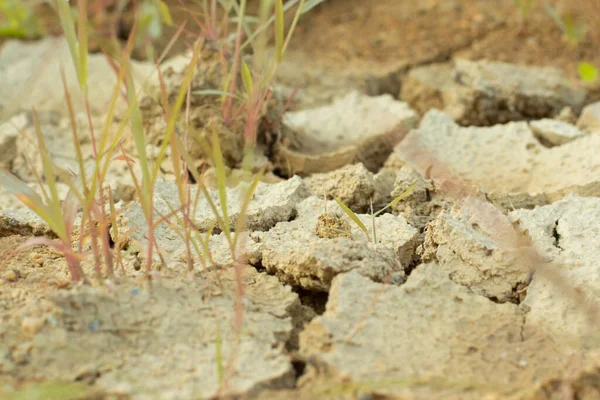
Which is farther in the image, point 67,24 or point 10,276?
point 10,276

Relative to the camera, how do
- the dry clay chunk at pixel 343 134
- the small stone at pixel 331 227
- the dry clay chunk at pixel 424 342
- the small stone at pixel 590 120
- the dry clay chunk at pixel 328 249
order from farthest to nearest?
the small stone at pixel 590 120 < the dry clay chunk at pixel 343 134 < the small stone at pixel 331 227 < the dry clay chunk at pixel 328 249 < the dry clay chunk at pixel 424 342

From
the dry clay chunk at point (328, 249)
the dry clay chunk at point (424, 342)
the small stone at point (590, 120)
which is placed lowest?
the dry clay chunk at point (424, 342)

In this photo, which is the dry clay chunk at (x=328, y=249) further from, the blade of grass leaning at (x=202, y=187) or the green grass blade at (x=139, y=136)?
the green grass blade at (x=139, y=136)

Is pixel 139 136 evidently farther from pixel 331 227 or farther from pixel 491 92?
pixel 491 92

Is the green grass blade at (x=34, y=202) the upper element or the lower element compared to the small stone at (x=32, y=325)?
upper

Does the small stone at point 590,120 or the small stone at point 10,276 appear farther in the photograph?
the small stone at point 590,120

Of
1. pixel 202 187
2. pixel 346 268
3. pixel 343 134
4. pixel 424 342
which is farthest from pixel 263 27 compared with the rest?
pixel 343 134

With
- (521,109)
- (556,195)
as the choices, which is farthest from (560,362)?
(521,109)

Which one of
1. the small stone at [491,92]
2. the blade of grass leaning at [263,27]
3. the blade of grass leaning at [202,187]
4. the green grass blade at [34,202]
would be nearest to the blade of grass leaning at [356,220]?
the blade of grass leaning at [202,187]

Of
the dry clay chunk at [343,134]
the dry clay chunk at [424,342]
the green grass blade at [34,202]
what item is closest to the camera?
the dry clay chunk at [424,342]
